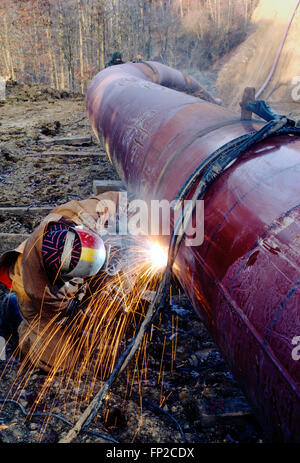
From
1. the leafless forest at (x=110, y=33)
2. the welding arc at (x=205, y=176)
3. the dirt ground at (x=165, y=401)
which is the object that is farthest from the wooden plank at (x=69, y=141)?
the leafless forest at (x=110, y=33)

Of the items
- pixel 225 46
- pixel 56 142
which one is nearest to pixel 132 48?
pixel 225 46

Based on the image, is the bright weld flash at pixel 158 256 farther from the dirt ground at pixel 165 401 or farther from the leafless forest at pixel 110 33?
the leafless forest at pixel 110 33

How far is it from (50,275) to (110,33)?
2681cm

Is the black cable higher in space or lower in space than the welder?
lower

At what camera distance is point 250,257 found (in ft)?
3.85

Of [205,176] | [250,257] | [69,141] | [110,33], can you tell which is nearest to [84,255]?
[205,176]

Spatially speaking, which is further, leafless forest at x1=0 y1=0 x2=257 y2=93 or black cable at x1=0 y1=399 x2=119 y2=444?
leafless forest at x1=0 y1=0 x2=257 y2=93

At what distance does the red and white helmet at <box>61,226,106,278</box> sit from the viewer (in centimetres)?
204

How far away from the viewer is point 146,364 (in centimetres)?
237

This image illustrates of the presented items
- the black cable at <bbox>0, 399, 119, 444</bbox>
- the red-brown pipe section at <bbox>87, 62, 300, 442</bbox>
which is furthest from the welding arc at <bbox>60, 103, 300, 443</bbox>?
the black cable at <bbox>0, 399, 119, 444</bbox>

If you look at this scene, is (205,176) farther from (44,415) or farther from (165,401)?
(44,415)

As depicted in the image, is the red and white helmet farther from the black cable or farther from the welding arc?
the black cable

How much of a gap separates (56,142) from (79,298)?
5498 mm
